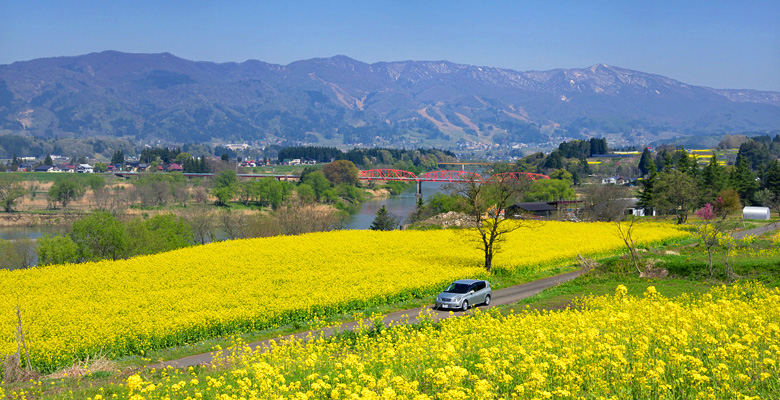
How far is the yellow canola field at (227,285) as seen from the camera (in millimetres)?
21016

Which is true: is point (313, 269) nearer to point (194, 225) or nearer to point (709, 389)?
point (709, 389)

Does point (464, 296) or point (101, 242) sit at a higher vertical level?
point (464, 296)

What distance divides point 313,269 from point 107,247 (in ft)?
78.3

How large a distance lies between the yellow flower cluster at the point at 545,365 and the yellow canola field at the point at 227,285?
24.5ft

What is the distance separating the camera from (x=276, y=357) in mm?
12812

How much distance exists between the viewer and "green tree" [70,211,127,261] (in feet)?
152

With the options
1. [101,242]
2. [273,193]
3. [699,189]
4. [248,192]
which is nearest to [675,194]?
[699,189]

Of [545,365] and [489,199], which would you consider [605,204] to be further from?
[545,365]

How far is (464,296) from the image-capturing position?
83.5ft

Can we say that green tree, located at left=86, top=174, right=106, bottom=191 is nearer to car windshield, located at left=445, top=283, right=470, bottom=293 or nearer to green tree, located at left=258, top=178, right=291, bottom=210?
green tree, located at left=258, top=178, right=291, bottom=210

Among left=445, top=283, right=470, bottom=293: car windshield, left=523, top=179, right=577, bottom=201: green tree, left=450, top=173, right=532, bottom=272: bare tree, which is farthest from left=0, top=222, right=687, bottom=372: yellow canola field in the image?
left=523, top=179, right=577, bottom=201: green tree

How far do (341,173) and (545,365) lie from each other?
5454 inches

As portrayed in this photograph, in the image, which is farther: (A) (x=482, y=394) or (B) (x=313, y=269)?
(B) (x=313, y=269)

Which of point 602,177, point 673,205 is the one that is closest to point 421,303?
point 673,205
